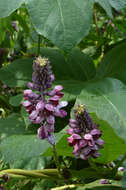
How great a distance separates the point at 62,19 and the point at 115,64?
1.60 ft

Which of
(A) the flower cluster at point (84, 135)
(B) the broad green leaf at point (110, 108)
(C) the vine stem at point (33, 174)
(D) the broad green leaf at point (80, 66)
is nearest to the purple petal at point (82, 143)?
(A) the flower cluster at point (84, 135)

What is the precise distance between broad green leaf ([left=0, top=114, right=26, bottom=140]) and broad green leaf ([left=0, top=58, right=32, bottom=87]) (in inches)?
6.6

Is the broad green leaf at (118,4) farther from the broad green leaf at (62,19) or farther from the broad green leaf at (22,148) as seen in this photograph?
the broad green leaf at (22,148)

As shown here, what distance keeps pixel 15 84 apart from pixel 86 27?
1.51 feet

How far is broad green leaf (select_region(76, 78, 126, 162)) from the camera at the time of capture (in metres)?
0.85

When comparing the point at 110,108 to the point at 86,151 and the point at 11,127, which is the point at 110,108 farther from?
the point at 11,127

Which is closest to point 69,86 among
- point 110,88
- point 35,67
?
point 110,88

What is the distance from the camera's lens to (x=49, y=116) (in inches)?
29.3

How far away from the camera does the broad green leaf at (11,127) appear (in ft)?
3.94

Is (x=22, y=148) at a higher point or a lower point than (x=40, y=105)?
lower

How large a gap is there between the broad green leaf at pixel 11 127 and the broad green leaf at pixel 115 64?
0.40 meters

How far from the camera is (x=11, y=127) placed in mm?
1235

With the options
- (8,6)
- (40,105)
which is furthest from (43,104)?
(8,6)

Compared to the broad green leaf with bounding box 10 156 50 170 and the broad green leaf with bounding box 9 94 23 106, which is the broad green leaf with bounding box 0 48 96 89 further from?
the broad green leaf with bounding box 10 156 50 170
